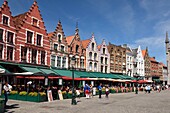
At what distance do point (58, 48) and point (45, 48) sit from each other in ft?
11.1

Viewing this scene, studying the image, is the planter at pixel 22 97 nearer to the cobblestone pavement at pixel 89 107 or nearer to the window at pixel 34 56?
the cobblestone pavement at pixel 89 107

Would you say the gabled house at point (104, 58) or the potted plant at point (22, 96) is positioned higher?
the gabled house at point (104, 58)

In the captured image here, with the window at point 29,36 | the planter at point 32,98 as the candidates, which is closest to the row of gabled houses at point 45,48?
the window at point 29,36

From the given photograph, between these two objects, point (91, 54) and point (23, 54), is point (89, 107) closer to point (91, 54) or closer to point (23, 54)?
point (23, 54)

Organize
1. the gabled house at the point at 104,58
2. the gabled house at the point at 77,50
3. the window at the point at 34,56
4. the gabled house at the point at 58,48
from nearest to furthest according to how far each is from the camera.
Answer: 1. the window at the point at 34,56
2. the gabled house at the point at 58,48
3. the gabled house at the point at 77,50
4. the gabled house at the point at 104,58

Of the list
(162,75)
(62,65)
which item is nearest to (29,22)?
(62,65)

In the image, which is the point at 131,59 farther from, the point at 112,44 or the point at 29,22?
the point at 29,22

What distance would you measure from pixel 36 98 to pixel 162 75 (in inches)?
2991

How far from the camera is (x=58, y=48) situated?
37000 millimetres

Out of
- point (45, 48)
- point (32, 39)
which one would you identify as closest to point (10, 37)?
point (32, 39)

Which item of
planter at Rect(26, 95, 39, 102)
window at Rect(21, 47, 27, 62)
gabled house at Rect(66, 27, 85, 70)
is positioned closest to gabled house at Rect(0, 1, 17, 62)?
window at Rect(21, 47, 27, 62)

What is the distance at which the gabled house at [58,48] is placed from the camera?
118 ft

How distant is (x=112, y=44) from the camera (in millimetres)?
54406

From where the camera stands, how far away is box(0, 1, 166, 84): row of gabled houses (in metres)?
28.4
